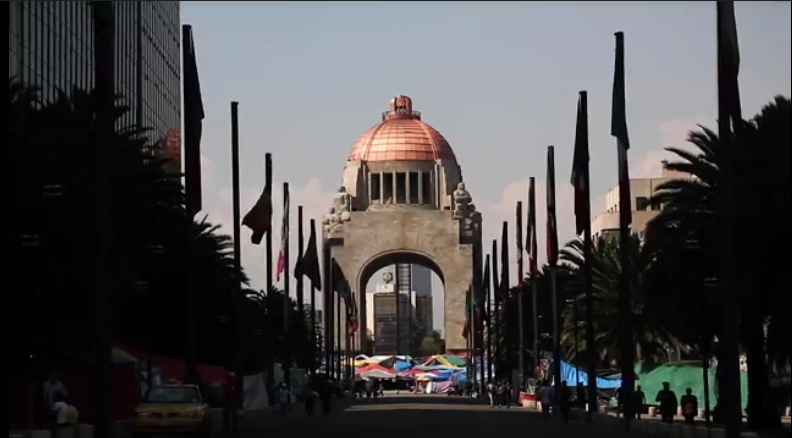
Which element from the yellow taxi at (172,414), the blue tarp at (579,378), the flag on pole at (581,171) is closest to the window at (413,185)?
the blue tarp at (579,378)

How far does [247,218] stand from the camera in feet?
205

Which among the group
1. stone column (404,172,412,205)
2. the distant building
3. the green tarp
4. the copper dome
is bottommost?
the green tarp

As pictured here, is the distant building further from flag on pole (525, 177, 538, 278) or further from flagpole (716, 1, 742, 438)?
flagpole (716, 1, 742, 438)

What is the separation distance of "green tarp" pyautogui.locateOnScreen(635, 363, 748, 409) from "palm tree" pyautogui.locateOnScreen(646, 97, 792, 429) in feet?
38.1

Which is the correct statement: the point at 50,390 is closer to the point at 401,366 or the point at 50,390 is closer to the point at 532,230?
the point at 532,230

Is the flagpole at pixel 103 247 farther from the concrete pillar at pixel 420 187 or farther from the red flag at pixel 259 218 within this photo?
the concrete pillar at pixel 420 187

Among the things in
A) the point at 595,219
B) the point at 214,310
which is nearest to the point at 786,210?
the point at 214,310

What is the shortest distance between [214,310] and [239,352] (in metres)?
14.8

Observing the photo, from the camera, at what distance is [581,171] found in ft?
184

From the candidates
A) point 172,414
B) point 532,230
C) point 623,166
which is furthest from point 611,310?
point 172,414

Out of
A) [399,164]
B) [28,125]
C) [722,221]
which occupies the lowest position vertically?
[722,221]

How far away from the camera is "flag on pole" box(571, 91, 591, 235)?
182 ft

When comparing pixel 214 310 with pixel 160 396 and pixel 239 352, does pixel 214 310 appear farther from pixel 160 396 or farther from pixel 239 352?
pixel 160 396

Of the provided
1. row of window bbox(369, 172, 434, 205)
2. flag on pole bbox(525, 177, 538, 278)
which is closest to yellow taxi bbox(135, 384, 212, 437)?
flag on pole bbox(525, 177, 538, 278)
